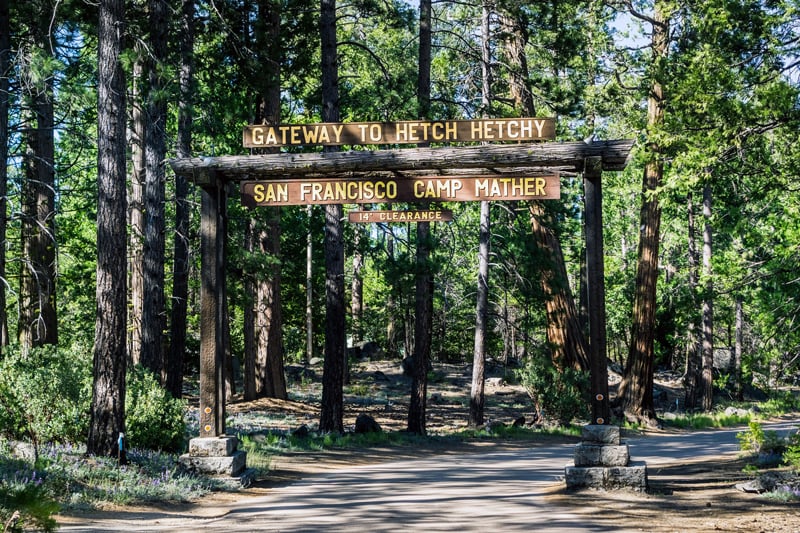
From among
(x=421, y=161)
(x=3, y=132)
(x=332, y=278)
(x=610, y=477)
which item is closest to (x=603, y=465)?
(x=610, y=477)

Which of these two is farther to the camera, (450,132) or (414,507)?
(450,132)

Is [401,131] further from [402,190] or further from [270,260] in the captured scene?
[270,260]

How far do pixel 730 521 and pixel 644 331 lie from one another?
16.5 meters

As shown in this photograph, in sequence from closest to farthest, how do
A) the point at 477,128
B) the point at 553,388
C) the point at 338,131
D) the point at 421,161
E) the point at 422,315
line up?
the point at 421,161 < the point at 477,128 < the point at 338,131 < the point at 422,315 < the point at 553,388

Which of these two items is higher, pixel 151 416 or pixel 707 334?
pixel 707 334

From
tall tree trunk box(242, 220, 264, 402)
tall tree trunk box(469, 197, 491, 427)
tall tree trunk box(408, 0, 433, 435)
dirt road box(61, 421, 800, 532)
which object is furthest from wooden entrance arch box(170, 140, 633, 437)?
tall tree trunk box(242, 220, 264, 402)

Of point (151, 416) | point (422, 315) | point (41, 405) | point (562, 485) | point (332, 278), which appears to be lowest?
point (562, 485)

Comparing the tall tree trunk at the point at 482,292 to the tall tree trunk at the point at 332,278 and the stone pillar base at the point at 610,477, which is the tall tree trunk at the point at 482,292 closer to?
the tall tree trunk at the point at 332,278

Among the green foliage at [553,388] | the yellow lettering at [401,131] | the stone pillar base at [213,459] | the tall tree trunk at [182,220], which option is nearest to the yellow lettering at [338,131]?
the yellow lettering at [401,131]

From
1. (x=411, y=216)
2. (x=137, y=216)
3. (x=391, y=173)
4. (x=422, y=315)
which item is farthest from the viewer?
(x=137, y=216)

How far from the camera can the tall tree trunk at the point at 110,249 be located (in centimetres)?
1098

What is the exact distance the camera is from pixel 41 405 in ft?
38.5

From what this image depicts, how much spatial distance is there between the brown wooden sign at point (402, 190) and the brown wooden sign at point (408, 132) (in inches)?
22.0

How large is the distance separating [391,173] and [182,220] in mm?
7571
